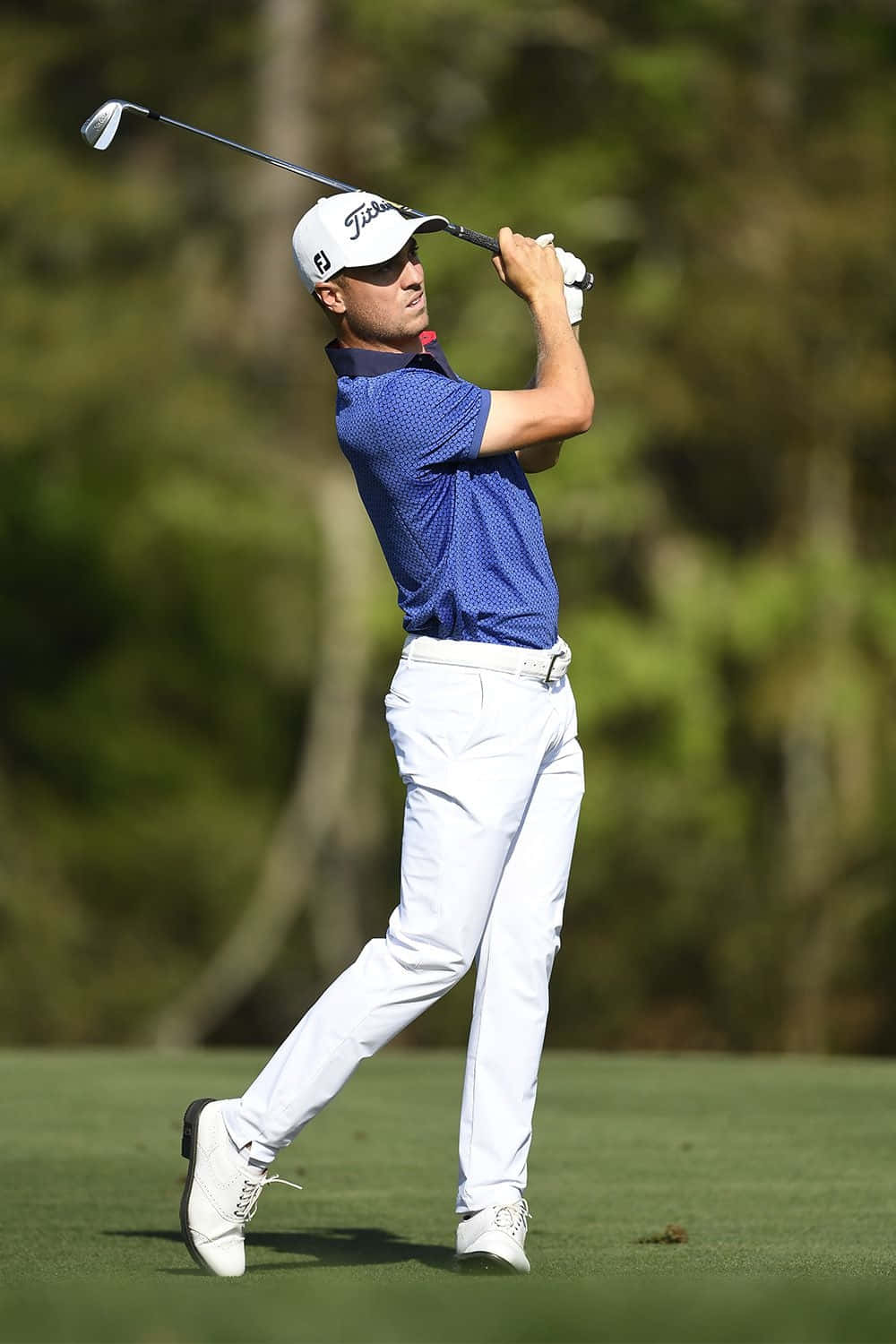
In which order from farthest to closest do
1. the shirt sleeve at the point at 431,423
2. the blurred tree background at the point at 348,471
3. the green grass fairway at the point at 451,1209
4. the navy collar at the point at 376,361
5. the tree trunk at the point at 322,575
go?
the tree trunk at the point at 322,575
the blurred tree background at the point at 348,471
the navy collar at the point at 376,361
the shirt sleeve at the point at 431,423
the green grass fairway at the point at 451,1209

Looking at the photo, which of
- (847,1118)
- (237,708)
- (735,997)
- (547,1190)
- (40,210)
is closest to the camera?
(547,1190)

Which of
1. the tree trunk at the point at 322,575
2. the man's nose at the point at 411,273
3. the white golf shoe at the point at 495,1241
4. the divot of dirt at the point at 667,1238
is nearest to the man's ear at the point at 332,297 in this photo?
the man's nose at the point at 411,273

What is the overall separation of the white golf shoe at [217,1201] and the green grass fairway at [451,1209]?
2.1 inches

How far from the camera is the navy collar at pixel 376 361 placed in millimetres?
4148

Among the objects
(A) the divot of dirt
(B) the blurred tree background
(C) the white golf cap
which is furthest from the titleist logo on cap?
(B) the blurred tree background

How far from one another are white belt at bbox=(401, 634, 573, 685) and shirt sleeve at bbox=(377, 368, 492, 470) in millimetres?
322

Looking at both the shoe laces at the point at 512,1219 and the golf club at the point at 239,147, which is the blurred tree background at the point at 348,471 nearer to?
the golf club at the point at 239,147

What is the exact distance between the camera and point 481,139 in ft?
65.8

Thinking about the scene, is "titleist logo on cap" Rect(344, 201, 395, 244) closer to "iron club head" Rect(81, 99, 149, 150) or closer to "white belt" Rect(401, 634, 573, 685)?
"white belt" Rect(401, 634, 573, 685)

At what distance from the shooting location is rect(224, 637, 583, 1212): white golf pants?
4.06m

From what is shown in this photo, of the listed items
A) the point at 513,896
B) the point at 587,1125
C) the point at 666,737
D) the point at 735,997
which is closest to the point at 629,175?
the point at 666,737

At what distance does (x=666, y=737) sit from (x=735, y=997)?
318 centimetres

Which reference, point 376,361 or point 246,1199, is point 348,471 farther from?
point 246,1199

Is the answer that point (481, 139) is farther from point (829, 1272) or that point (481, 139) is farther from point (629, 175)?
point (829, 1272)
